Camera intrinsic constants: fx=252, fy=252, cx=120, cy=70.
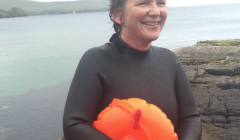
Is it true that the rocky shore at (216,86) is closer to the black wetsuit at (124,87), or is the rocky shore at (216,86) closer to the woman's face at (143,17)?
the black wetsuit at (124,87)

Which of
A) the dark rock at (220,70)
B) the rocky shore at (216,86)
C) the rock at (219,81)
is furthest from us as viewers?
the dark rock at (220,70)

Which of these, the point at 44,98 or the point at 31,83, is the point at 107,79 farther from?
the point at 31,83

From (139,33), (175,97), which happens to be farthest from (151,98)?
(139,33)

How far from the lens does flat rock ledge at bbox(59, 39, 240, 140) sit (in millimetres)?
5145

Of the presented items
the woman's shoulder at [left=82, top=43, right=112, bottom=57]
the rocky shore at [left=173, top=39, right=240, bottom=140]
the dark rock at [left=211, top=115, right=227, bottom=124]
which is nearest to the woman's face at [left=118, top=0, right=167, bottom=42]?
the woman's shoulder at [left=82, top=43, right=112, bottom=57]

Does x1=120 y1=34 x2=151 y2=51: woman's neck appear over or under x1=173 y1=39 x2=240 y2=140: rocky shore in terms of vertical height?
over

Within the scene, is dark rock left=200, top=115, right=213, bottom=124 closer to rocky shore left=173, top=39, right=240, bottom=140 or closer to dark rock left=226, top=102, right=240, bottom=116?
rocky shore left=173, top=39, right=240, bottom=140

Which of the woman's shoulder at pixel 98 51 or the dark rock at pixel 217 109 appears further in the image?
the dark rock at pixel 217 109

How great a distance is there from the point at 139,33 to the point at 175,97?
27.9 inches

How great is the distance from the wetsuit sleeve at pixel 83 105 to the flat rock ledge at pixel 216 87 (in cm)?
333

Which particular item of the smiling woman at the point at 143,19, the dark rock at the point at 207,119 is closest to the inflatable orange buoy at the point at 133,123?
the smiling woman at the point at 143,19

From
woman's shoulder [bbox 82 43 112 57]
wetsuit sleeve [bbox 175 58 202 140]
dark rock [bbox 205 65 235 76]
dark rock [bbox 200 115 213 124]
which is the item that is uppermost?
woman's shoulder [bbox 82 43 112 57]

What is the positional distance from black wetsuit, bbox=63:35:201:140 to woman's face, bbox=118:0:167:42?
0.21 meters

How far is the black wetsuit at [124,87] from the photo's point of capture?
6.59 feet
